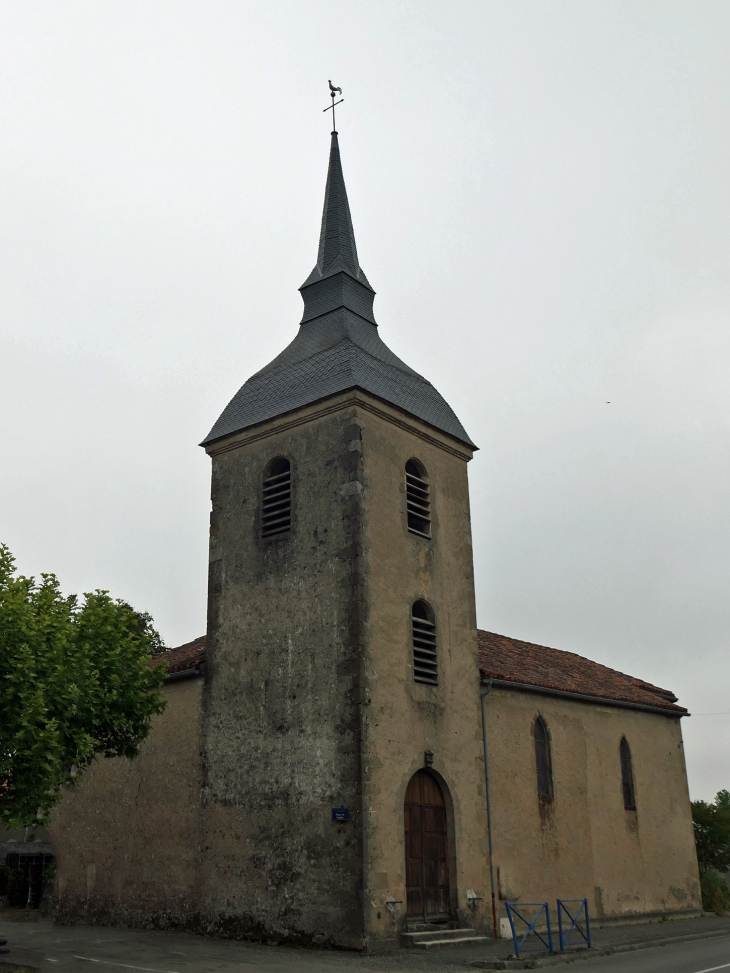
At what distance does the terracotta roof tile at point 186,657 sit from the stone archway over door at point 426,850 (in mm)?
4745

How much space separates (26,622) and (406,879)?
7.22 meters

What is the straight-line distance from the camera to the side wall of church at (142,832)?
1623 cm

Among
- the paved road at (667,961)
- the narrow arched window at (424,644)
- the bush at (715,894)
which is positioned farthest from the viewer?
the bush at (715,894)

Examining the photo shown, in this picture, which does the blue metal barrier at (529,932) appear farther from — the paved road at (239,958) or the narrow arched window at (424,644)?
the narrow arched window at (424,644)

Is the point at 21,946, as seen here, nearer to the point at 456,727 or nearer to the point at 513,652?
the point at 456,727

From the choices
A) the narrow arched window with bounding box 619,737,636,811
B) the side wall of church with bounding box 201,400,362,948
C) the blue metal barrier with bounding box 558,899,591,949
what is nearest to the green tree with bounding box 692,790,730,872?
the narrow arched window with bounding box 619,737,636,811

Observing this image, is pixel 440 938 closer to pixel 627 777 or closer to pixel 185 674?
pixel 185 674

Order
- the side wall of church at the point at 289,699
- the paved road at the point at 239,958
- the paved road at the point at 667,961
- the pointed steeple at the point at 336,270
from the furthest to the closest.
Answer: the pointed steeple at the point at 336,270 < the side wall of church at the point at 289,699 < the paved road at the point at 667,961 < the paved road at the point at 239,958

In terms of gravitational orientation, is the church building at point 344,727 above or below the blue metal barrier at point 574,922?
above

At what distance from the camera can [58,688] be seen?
1258 centimetres

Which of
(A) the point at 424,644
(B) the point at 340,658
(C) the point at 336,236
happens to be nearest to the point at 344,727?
(B) the point at 340,658

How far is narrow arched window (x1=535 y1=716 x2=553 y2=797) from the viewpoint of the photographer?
731 inches

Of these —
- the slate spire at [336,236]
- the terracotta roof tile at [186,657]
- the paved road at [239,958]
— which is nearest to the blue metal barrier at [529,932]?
the paved road at [239,958]

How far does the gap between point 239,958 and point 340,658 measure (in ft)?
15.1
